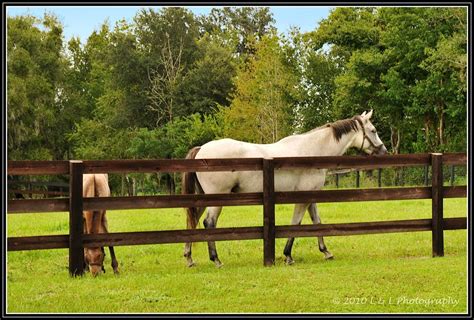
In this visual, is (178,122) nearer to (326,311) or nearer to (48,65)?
(48,65)

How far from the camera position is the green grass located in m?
5.85

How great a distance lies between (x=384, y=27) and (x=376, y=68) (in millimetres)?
3719

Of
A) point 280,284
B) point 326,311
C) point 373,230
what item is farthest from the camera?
point 373,230

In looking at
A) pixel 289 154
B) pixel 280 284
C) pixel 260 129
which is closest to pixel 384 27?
pixel 260 129

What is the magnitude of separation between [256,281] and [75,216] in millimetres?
2170

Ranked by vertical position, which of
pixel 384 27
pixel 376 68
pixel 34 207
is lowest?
pixel 34 207

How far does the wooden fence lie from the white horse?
1.80ft

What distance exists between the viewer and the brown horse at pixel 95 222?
7.30 metres

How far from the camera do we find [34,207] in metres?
6.99

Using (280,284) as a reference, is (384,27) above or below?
above

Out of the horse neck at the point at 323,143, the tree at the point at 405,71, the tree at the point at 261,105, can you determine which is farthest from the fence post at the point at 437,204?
the tree at the point at 261,105

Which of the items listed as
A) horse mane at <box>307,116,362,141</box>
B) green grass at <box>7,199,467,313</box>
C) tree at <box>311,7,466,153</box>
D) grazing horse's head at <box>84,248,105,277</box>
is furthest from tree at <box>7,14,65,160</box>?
grazing horse's head at <box>84,248,105,277</box>

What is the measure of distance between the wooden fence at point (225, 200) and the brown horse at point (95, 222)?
0.15 metres

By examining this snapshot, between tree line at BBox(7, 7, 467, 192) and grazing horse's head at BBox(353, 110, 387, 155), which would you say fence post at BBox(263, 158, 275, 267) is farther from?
tree line at BBox(7, 7, 467, 192)
